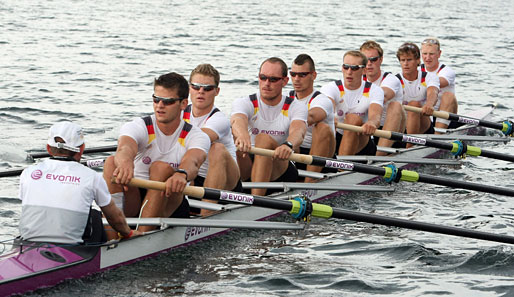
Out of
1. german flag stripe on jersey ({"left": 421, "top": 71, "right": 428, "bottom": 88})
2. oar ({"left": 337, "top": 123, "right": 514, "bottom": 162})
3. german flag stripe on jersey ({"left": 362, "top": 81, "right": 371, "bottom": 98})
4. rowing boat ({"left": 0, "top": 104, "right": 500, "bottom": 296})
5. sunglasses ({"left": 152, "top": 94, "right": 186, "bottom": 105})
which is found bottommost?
rowing boat ({"left": 0, "top": 104, "right": 500, "bottom": 296})

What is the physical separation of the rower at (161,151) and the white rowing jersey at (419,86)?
6457mm

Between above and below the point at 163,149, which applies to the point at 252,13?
above

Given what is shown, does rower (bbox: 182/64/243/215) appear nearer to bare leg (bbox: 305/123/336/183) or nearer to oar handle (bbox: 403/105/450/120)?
bare leg (bbox: 305/123/336/183)

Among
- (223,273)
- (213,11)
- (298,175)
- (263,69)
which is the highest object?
(213,11)

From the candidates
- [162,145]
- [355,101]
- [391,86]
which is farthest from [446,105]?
[162,145]

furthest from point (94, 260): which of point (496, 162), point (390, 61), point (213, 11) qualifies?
point (213, 11)

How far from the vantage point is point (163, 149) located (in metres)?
7.78

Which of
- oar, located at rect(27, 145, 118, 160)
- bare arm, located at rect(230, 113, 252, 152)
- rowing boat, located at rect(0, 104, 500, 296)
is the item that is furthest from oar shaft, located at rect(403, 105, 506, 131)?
oar, located at rect(27, 145, 118, 160)

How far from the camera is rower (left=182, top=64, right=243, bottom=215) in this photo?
8.46 m

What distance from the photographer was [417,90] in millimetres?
13531

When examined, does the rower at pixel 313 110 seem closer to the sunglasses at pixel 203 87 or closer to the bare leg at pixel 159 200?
the sunglasses at pixel 203 87

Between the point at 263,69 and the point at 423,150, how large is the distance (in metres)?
4.53

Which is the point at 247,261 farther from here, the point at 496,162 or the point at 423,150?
the point at 496,162

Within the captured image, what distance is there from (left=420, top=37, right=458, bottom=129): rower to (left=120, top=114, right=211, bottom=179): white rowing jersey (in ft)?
24.0
